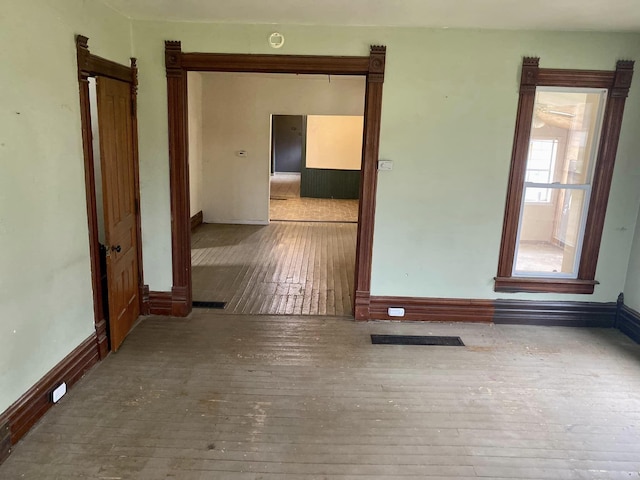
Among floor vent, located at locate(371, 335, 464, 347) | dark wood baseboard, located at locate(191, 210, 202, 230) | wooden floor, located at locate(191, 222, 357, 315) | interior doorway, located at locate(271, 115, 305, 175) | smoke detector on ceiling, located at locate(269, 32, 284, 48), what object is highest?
smoke detector on ceiling, located at locate(269, 32, 284, 48)

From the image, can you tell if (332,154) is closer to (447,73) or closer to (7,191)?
(447,73)

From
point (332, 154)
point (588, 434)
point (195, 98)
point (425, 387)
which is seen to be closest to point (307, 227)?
point (195, 98)

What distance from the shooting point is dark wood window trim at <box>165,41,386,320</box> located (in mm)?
3941

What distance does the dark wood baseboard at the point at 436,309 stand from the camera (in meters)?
4.39

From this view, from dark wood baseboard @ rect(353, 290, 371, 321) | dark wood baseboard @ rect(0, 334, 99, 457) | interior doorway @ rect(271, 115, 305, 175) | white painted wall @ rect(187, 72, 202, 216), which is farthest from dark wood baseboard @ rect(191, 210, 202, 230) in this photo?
interior doorway @ rect(271, 115, 305, 175)

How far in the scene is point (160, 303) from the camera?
4391 mm

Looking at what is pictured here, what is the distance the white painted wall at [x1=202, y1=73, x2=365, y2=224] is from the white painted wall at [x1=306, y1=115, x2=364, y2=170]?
3566mm

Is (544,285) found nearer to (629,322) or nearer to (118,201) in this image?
(629,322)

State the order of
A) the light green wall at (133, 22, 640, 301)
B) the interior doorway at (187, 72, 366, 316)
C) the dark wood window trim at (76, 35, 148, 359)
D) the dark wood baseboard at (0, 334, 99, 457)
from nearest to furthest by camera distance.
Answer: the dark wood baseboard at (0, 334, 99, 457), the dark wood window trim at (76, 35, 148, 359), the light green wall at (133, 22, 640, 301), the interior doorway at (187, 72, 366, 316)

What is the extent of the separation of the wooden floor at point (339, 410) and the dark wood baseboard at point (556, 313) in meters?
0.22

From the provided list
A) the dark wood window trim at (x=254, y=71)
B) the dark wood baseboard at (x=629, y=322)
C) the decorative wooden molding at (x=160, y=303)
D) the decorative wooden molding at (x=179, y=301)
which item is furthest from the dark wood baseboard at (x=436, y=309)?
the decorative wooden molding at (x=160, y=303)

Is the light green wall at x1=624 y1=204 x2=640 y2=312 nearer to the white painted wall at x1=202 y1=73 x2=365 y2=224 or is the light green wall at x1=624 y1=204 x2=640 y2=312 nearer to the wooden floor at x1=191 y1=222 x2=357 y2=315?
the wooden floor at x1=191 y1=222 x2=357 y2=315

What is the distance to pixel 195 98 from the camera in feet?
26.0

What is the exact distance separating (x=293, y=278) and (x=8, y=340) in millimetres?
3469
